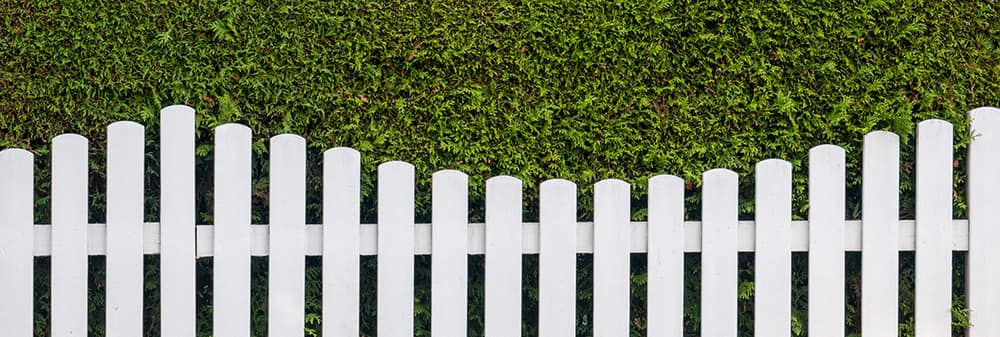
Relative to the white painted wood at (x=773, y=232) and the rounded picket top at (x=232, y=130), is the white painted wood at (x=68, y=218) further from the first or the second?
the white painted wood at (x=773, y=232)

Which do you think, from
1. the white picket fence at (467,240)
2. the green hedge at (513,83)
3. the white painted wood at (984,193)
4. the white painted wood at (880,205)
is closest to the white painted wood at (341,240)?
the white picket fence at (467,240)

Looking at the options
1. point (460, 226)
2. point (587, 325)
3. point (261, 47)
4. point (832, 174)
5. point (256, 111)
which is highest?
point (261, 47)

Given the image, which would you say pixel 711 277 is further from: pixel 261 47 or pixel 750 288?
pixel 261 47

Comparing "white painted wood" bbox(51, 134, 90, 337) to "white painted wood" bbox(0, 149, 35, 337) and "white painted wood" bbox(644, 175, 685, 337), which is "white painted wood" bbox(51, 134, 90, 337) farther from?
"white painted wood" bbox(644, 175, 685, 337)

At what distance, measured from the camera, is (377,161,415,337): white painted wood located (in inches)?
89.1

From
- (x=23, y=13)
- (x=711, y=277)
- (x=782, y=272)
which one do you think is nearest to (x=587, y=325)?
(x=711, y=277)

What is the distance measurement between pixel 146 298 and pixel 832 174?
7.45ft

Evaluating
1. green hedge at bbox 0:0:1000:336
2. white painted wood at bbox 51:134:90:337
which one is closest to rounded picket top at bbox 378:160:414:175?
green hedge at bbox 0:0:1000:336

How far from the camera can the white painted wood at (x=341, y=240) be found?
88.4 inches

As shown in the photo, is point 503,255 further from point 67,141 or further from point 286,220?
point 67,141

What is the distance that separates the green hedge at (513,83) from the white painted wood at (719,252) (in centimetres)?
16

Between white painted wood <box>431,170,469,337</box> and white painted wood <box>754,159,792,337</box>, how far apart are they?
3.04 feet

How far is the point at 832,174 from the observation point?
2.33m

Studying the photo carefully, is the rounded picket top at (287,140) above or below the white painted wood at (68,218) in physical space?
above
